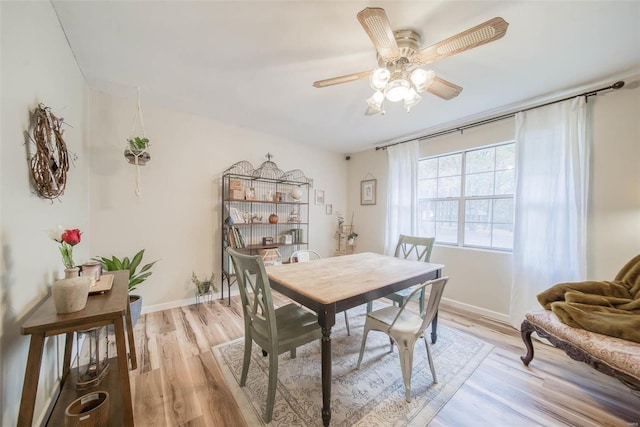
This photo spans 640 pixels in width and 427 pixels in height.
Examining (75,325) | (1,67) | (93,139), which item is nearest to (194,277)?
(93,139)

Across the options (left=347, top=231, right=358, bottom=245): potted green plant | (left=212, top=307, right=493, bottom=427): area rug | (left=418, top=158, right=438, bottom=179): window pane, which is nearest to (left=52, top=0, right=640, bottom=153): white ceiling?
(left=418, top=158, right=438, bottom=179): window pane

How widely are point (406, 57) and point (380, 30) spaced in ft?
1.32

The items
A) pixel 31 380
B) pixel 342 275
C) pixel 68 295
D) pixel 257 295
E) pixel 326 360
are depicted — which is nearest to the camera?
pixel 31 380

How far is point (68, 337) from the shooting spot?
1481 millimetres

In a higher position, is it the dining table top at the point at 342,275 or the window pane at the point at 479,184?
the window pane at the point at 479,184

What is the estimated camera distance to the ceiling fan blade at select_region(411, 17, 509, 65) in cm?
107

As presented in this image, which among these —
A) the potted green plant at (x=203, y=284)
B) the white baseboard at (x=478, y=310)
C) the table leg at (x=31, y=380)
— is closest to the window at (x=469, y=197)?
the white baseboard at (x=478, y=310)

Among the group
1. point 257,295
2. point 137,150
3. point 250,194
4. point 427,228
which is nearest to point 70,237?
point 257,295

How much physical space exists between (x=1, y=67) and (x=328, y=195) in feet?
12.4

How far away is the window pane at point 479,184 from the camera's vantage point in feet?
9.43

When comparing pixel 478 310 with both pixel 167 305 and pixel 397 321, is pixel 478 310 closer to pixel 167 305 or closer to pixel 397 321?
pixel 397 321

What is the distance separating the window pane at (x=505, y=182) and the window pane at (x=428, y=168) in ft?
2.48

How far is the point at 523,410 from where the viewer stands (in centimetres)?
146

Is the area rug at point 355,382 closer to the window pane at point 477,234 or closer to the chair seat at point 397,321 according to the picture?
the chair seat at point 397,321
